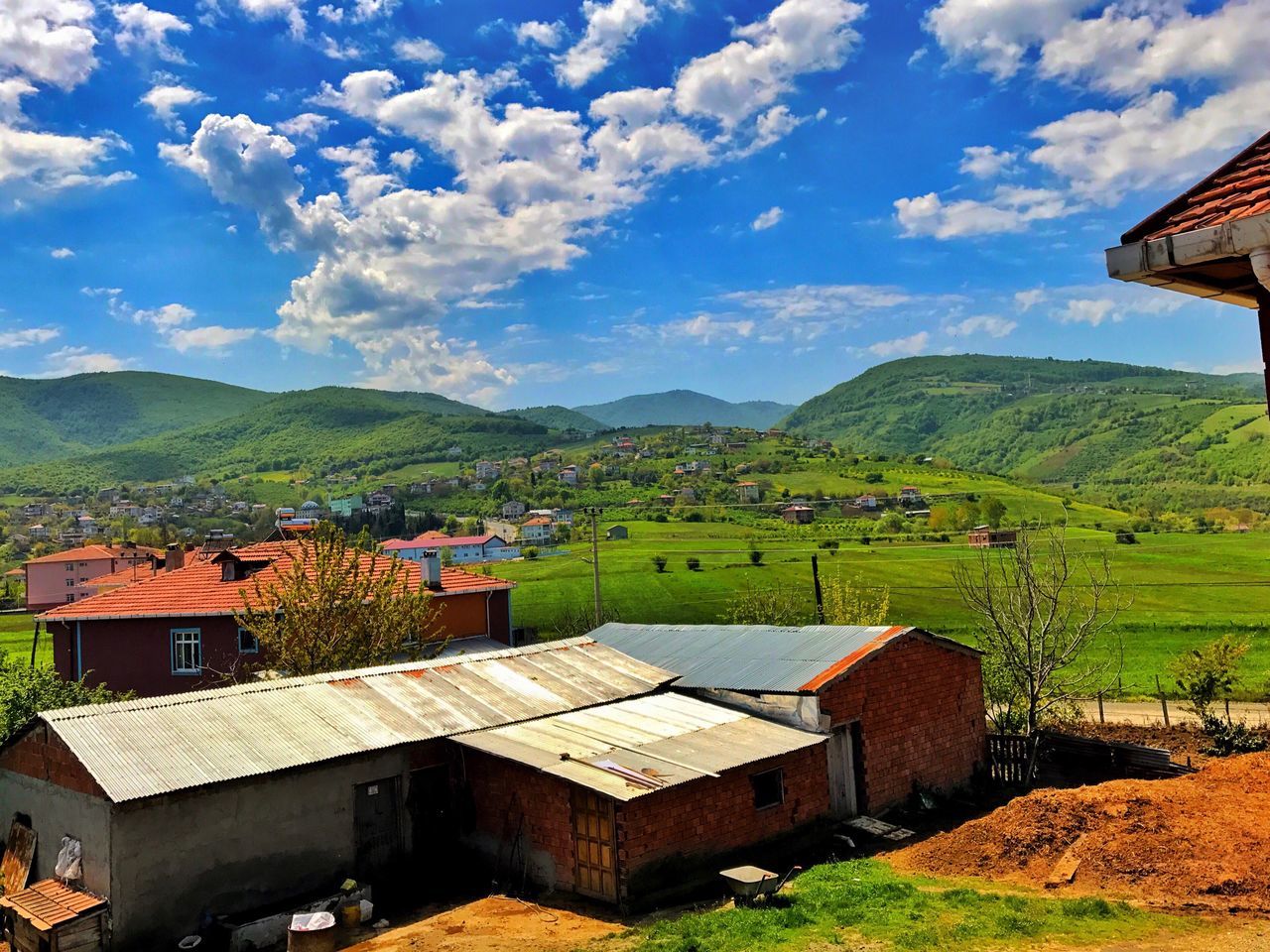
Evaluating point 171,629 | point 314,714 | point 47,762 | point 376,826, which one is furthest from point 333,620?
point 171,629

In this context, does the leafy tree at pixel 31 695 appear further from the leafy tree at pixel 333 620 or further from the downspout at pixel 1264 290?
the downspout at pixel 1264 290

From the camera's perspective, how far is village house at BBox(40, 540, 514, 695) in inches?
1204

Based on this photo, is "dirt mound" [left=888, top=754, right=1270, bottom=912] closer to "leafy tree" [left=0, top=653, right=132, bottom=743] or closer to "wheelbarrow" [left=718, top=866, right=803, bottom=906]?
"wheelbarrow" [left=718, top=866, right=803, bottom=906]

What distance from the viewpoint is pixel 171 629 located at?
3100 cm

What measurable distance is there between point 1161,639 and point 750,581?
3169cm

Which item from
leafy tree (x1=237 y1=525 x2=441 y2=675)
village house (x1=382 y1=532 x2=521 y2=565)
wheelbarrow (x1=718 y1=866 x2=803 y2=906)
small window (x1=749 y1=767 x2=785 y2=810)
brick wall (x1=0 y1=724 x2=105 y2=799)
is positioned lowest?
wheelbarrow (x1=718 y1=866 x2=803 y2=906)

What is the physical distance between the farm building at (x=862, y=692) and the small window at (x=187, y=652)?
1694 cm

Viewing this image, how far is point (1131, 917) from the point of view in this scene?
1156cm

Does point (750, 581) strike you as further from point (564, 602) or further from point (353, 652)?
point (353, 652)

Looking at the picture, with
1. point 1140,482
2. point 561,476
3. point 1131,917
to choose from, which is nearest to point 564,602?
point 1131,917

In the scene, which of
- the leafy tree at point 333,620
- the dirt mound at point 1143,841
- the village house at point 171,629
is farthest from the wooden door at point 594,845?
the village house at point 171,629

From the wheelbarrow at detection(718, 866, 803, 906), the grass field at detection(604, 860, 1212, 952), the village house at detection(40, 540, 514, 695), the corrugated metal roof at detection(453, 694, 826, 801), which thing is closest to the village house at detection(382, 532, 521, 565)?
the village house at detection(40, 540, 514, 695)

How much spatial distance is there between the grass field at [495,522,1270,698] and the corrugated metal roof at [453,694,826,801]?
29991 millimetres

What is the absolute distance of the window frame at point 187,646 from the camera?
1211 inches
